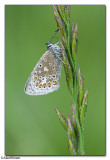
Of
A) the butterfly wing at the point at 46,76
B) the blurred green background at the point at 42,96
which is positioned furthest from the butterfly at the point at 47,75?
the blurred green background at the point at 42,96

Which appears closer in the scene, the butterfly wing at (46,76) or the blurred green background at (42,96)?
the butterfly wing at (46,76)

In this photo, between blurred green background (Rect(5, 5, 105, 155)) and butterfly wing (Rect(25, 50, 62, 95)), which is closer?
butterfly wing (Rect(25, 50, 62, 95))

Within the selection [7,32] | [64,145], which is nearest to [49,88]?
[64,145]

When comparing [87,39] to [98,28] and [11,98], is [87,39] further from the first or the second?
[11,98]

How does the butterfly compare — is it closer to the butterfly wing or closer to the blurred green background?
the butterfly wing

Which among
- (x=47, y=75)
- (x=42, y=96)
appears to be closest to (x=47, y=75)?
(x=47, y=75)

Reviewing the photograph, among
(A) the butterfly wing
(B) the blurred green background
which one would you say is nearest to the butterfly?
(A) the butterfly wing

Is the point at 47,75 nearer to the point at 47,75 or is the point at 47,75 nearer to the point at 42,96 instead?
the point at 47,75

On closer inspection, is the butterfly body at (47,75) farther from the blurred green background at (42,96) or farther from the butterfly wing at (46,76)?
the blurred green background at (42,96)
